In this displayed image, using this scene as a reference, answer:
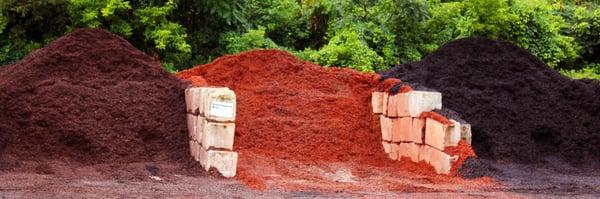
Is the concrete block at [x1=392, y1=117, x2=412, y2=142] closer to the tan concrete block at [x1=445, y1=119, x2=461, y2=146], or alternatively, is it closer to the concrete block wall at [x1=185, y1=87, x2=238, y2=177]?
the tan concrete block at [x1=445, y1=119, x2=461, y2=146]

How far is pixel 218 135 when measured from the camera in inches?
396

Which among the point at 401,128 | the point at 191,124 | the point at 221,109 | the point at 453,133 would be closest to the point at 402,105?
the point at 401,128

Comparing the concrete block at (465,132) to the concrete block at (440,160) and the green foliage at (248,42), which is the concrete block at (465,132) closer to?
the concrete block at (440,160)

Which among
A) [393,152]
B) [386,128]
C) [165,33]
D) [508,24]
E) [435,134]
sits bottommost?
[393,152]

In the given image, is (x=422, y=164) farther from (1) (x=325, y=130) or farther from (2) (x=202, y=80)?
(2) (x=202, y=80)

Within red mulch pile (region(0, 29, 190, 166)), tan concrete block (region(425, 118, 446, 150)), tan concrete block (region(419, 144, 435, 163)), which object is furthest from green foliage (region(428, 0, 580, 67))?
red mulch pile (region(0, 29, 190, 166))

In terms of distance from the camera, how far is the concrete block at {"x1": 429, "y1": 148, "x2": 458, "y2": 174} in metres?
10.9

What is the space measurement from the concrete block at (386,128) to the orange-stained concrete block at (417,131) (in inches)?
21.8

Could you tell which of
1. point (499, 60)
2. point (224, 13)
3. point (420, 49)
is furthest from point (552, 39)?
point (224, 13)

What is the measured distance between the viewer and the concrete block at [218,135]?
10.0m

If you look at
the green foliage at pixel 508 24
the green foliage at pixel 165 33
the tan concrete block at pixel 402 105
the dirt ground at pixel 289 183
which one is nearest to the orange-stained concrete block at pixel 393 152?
the tan concrete block at pixel 402 105

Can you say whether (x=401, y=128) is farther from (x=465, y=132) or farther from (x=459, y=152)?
(x=459, y=152)

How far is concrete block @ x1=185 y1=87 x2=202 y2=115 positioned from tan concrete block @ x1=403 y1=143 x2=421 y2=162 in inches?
112

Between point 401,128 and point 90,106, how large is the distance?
394cm
